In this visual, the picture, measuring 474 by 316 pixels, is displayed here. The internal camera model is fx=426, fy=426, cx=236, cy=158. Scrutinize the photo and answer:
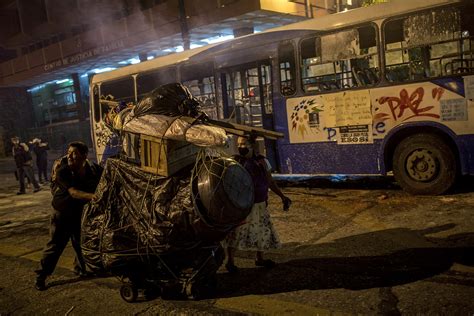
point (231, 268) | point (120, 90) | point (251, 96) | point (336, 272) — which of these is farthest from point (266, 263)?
point (120, 90)

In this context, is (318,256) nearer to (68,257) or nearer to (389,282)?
(389,282)

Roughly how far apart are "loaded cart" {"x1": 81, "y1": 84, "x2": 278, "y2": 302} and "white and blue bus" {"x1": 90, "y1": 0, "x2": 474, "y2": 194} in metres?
4.17

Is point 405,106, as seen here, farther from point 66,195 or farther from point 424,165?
point 66,195

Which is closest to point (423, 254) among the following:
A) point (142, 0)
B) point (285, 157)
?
point (285, 157)

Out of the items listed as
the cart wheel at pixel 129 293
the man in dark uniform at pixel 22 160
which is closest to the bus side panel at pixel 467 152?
the cart wheel at pixel 129 293

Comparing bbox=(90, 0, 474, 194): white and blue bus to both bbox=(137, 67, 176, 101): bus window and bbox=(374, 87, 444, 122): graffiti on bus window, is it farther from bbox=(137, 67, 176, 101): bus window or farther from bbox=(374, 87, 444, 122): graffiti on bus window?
bbox=(137, 67, 176, 101): bus window

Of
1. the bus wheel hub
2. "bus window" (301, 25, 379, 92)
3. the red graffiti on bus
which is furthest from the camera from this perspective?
"bus window" (301, 25, 379, 92)

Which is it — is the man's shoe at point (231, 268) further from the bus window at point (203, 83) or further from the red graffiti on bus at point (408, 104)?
the bus window at point (203, 83)

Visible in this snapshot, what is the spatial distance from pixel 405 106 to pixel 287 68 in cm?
237

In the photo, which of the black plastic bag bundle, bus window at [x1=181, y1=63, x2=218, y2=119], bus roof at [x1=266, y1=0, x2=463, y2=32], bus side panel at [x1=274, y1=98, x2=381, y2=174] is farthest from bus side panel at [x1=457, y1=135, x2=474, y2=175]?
bus window at [x1=181, y1=63, x2=218, y2=119]

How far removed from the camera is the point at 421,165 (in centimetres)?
697

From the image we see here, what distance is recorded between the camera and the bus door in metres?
8.67

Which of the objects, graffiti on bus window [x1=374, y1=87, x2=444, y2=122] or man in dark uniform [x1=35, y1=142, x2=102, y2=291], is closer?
man in dark uniform [x1=35, y1=142, x2=102, y2=291]

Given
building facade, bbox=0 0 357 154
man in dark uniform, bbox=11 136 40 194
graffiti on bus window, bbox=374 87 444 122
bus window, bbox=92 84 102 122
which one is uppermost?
building facade, bbox=0 0 357 154
